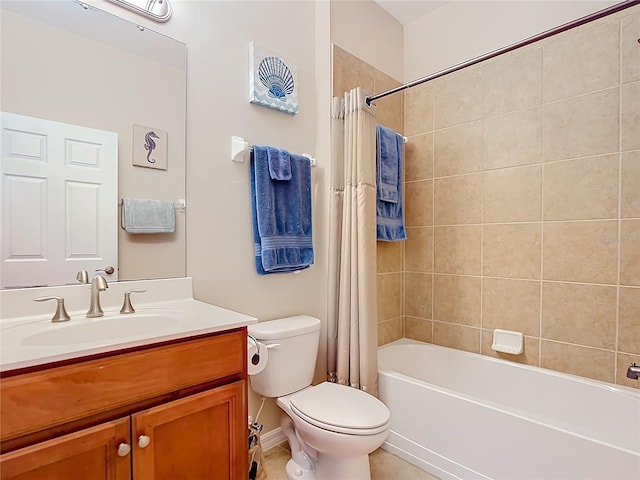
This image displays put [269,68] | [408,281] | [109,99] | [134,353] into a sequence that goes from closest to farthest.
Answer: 1. [134,353]
2. [109,99]
3. [269,68]
4. [408,281]

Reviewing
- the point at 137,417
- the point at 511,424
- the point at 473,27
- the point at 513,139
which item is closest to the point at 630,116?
the point at 513,139

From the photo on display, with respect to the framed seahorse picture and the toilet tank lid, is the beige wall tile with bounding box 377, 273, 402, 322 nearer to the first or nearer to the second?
the toilet tank lid

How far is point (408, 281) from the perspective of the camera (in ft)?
8.39

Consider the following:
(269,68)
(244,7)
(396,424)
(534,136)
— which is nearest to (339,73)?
(269,68)

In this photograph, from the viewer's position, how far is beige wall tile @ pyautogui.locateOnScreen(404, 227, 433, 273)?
2441 millimetres

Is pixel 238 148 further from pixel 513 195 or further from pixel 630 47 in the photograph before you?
pixel 630 47

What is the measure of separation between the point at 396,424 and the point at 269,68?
199cm

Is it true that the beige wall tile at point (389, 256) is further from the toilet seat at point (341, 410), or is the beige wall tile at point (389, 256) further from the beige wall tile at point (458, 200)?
the toilet seat at point (341, 410)

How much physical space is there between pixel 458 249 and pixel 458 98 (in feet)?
3.30

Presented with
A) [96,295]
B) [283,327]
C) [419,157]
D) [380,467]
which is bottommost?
[380,467]

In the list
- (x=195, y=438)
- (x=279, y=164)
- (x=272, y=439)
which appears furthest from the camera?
(x=272, y=439)

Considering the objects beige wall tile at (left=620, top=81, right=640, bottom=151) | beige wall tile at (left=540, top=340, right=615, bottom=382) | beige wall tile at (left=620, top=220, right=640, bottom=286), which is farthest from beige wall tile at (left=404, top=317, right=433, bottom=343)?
beige wall tile at (left=620, top=81, right=640, bottom=151)

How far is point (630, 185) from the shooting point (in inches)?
66.4

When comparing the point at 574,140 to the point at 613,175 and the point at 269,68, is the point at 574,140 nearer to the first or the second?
the point at 613,175
